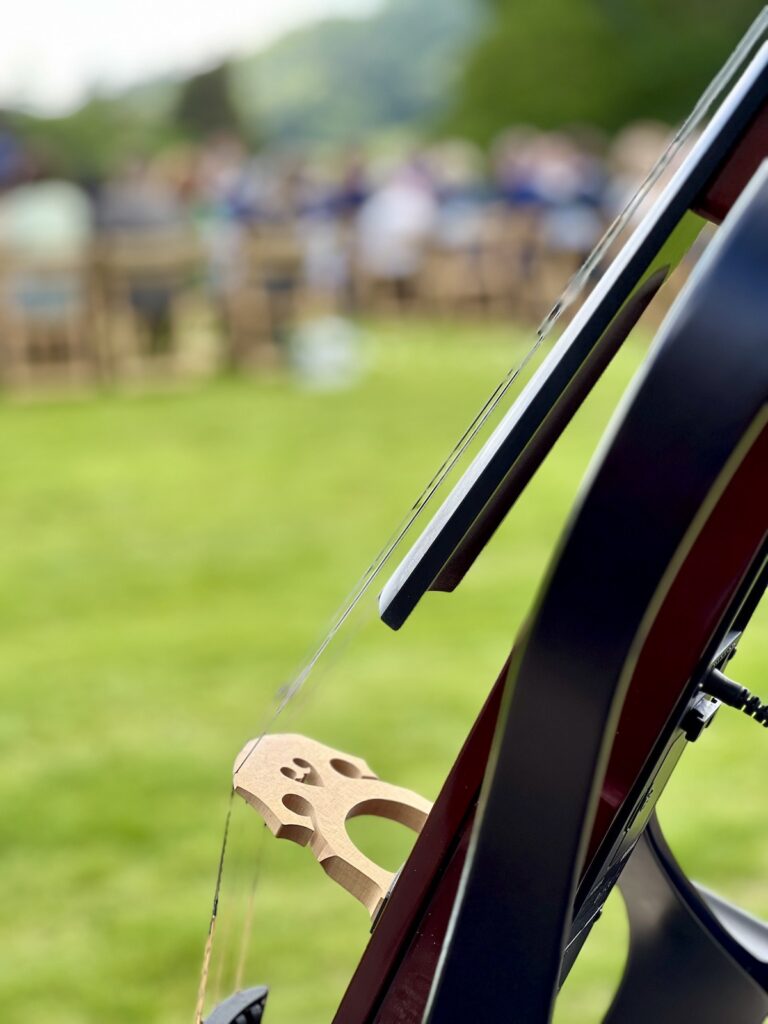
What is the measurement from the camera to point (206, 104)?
46.2 metres

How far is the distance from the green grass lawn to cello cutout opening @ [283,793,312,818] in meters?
1.50

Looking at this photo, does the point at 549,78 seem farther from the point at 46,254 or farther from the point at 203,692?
the point at 203,692

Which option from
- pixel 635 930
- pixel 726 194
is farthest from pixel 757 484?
pixel 635 930

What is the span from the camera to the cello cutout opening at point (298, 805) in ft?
3.70

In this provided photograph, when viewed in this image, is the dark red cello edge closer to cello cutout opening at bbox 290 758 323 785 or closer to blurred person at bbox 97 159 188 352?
cello cutout opening at bbox 290 758 323 785

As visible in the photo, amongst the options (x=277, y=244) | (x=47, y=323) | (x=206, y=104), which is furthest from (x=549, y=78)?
(x=47, y=323)

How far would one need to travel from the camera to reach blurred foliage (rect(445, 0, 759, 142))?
35469mm

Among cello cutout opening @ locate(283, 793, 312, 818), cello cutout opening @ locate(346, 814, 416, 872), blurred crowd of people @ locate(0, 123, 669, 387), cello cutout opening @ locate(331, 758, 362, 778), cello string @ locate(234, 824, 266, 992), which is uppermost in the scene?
cello cutout opening @ locate(283, 793, 312, 818)

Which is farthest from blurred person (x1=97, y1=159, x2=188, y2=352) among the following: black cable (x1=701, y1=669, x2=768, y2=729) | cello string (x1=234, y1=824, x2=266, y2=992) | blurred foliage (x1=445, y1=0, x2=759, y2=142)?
blurred foliage (x1=445, y1=0, x2=759, y2=142)

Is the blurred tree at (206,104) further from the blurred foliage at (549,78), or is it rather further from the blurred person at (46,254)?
the blurred person at (46,254)

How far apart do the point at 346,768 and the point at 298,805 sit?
6.8 inches

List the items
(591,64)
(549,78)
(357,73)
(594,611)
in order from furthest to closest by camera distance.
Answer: (357,73)
(591,64)
(549,78)
(594,611)

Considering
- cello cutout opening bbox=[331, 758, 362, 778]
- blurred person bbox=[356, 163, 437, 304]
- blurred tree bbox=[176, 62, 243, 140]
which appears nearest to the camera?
cello cutout opening bbox=[331, 758, 362, 778]

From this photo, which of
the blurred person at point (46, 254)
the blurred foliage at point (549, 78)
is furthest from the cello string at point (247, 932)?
the blurred foliage at point (549, 78)
